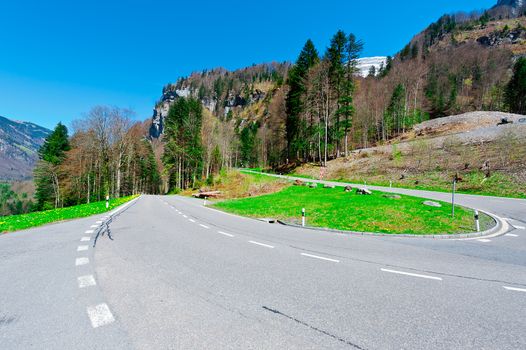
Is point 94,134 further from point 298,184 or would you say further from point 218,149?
point 298,184

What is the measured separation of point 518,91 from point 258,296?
78.3 metres

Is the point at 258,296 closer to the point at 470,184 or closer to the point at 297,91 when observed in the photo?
the point at 470,184

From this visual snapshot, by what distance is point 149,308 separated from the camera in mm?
3348

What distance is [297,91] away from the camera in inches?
1597

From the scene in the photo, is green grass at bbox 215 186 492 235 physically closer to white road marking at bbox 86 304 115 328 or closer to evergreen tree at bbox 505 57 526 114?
white road marking at bbox 86 304 115 328

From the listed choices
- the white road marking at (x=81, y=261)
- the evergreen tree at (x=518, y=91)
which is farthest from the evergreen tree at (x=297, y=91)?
the evergreen tree at (x=518, y=91)

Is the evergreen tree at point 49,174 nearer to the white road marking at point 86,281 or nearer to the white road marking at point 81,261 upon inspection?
the white road marking at point 81,261

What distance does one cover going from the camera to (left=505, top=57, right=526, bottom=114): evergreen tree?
49900 millimetres

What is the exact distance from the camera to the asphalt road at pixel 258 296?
2.68 m

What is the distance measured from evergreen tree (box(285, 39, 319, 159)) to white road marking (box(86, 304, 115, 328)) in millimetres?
38446

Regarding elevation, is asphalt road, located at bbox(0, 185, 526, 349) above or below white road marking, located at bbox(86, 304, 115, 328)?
below

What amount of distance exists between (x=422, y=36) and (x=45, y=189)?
7691 inches

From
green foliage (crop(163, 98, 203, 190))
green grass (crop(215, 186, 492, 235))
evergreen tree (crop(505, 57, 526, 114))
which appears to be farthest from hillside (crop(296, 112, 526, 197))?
green foliage (crop(163, 98, 203, 190))

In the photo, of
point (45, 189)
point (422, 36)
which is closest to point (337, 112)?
point (45, 189)
